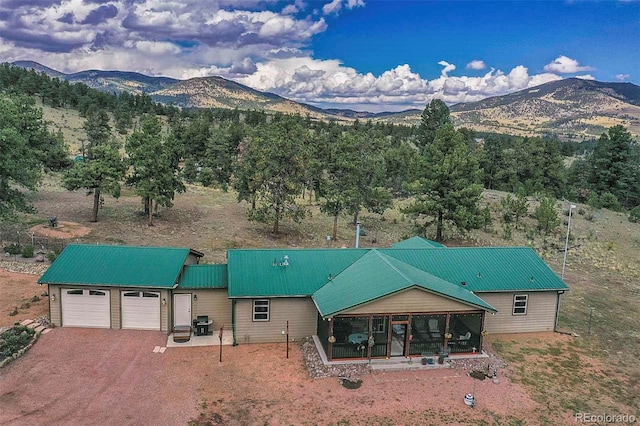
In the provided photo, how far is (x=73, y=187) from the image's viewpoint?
28188 mm

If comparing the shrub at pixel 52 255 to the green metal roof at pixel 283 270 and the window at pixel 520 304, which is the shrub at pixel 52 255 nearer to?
the green metal roof at pixel 283 270

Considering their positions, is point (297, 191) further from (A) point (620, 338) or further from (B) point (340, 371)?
(A) point (620, 338)

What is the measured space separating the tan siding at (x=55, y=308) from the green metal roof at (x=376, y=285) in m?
9.21

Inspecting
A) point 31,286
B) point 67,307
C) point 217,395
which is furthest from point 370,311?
point 31,286

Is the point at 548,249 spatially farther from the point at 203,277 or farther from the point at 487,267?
the point at 203,277

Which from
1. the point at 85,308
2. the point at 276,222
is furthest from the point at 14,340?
the point at 276,222

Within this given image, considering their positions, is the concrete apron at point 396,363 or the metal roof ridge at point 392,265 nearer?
the concrete apron at point 396,363

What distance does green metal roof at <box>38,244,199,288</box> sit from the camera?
16844mm

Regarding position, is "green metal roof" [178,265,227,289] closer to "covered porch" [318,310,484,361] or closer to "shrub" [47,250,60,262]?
"covered porch" [318,310,484,361]

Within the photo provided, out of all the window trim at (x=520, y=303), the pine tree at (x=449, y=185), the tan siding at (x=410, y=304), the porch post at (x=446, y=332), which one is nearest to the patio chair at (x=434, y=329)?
the porch post at (x=446, y=332)

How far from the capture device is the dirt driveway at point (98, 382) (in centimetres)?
1202

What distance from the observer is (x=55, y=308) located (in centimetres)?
1708

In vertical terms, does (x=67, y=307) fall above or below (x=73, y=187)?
below

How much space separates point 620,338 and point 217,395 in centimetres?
1578
